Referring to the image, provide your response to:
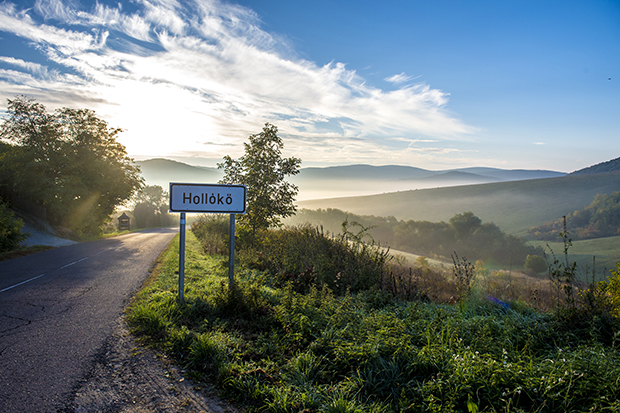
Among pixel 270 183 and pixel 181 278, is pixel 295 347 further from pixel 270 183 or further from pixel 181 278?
pixel 270 183

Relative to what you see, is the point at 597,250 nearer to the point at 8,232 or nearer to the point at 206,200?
the point at 206,200

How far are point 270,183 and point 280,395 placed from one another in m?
9.30

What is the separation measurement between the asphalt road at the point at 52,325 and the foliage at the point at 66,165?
1862cm

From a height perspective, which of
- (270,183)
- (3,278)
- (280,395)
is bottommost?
(3,278)

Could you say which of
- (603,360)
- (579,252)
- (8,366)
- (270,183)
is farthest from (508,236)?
(8,366)

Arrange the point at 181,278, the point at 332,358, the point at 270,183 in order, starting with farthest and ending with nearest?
the point at 270,183 < the point at 181,278 < the point at 332,358

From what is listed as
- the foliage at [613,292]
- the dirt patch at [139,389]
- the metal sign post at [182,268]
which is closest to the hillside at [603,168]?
the foliage at [613,292]

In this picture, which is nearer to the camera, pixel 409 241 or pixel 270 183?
pixel 270 183

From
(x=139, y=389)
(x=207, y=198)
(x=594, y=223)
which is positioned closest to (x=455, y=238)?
(x=594, y=223)

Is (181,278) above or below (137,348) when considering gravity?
above

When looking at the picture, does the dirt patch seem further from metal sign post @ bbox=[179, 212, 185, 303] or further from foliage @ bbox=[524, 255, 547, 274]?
foliage @ bbox=[524, 255, 547, 274]

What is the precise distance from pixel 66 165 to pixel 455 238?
57765 mm

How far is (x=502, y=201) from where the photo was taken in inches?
3617

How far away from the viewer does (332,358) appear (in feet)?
11.8
